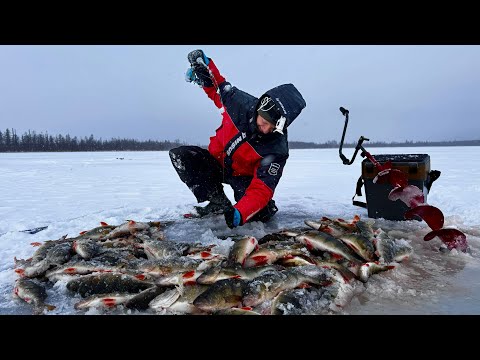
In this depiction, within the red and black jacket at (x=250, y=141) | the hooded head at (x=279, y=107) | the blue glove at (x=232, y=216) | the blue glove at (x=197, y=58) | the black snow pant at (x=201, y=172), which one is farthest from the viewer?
the black snow pant at (x=201, y=172)

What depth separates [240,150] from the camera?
4.60 m

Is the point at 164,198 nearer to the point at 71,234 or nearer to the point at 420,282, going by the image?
the point at 71,234

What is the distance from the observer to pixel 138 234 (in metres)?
4.00

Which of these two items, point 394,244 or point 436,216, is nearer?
point 394,244

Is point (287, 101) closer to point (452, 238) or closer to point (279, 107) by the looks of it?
point (279, 107)

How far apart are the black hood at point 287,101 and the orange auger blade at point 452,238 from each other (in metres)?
1.83

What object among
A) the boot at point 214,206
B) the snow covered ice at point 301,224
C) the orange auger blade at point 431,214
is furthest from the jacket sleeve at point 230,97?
the orange auger blade at point 431,214

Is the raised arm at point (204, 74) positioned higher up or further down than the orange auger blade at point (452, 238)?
higher up

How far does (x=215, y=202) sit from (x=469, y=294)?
3.16 m

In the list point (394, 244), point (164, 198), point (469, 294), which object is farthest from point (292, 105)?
point (164, 198)

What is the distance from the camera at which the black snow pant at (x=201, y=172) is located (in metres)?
5.15

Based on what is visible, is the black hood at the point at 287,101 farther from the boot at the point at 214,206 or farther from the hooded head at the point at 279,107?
the boot at the point at 214,206

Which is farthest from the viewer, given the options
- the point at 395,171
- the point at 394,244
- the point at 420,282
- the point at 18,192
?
the point at 18,192

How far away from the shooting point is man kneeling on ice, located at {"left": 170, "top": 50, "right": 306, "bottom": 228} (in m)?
4.00
